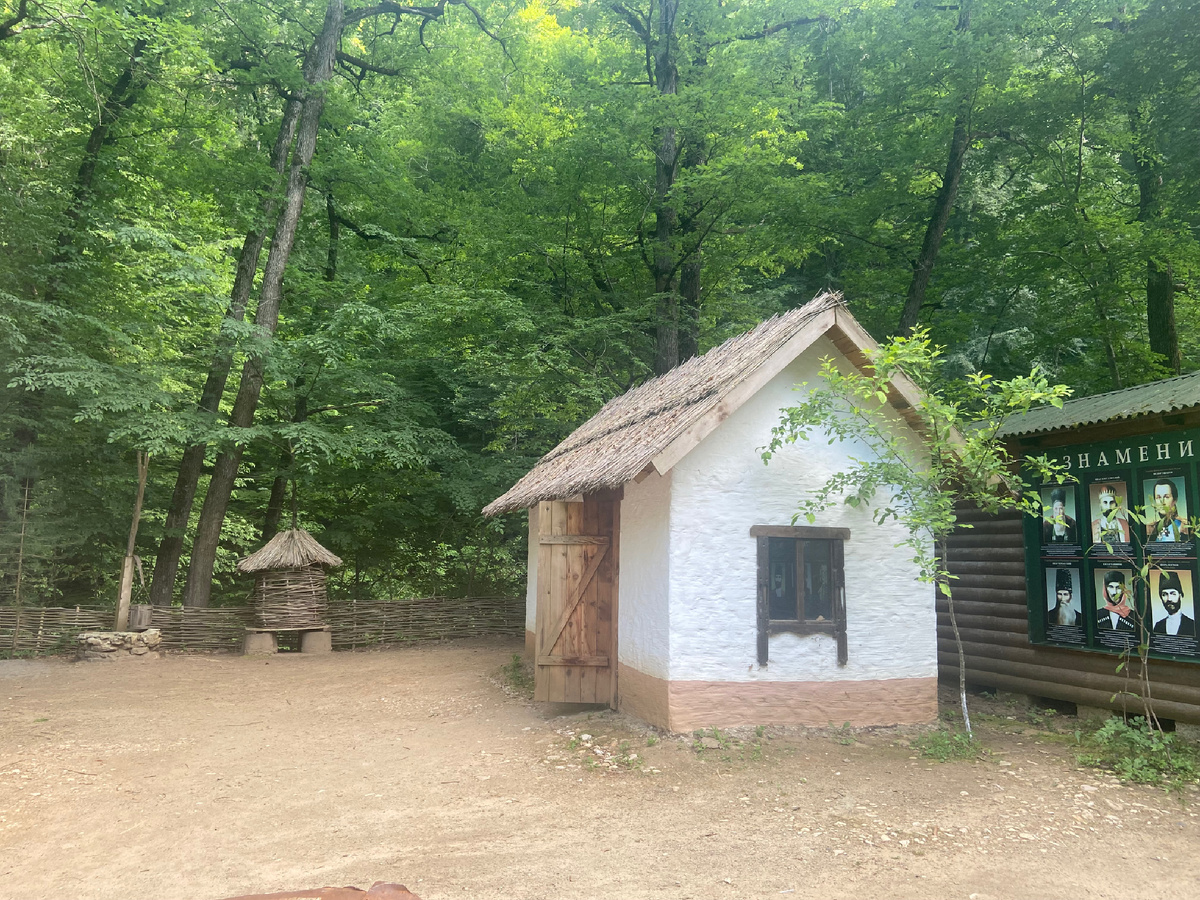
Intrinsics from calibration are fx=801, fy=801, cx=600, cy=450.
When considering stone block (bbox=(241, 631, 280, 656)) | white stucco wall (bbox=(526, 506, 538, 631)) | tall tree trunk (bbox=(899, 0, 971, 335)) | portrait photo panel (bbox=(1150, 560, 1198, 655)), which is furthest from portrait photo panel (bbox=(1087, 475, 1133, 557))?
stone block (bbox=(241, 631, 280, 656))

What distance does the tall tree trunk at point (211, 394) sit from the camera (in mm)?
16422

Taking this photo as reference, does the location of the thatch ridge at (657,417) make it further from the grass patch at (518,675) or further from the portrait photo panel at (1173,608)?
the portrait photo panel at (1173,608)

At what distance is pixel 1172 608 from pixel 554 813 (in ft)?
20.4

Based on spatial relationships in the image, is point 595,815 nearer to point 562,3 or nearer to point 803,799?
point 803,799

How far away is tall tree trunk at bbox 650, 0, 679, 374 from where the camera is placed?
59.6 feet

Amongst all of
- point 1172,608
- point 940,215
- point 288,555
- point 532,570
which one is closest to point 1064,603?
point 1172,608

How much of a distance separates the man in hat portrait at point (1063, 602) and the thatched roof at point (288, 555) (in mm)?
12580

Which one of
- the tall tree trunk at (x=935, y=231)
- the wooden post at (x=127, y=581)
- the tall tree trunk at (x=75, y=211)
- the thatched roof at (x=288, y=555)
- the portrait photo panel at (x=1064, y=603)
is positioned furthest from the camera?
the tall tree trunk at (x=935, y=231)

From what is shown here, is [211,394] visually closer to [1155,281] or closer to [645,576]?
[645,576]

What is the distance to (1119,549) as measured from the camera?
8.30m

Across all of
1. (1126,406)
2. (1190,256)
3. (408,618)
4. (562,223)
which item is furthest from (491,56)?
(1126,406)

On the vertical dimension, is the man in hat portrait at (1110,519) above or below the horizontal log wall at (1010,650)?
above

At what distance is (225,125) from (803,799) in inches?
712

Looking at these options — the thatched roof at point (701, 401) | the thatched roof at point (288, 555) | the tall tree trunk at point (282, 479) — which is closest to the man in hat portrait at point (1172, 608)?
the thatched roof at point (701, 401)
